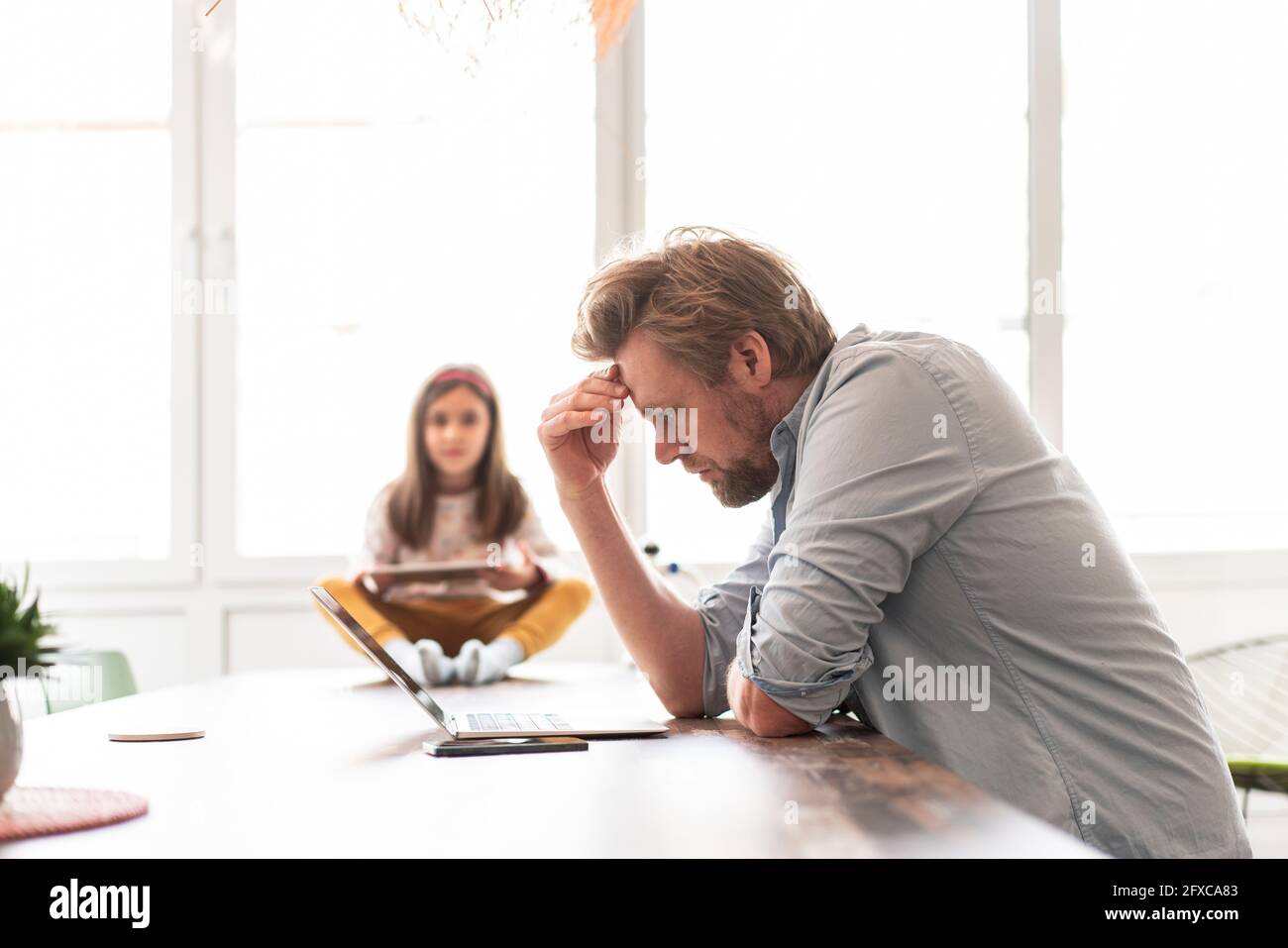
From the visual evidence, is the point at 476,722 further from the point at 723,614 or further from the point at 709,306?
the point at 709,306

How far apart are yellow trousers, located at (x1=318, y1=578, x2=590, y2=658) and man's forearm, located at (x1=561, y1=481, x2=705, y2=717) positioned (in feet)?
1.83

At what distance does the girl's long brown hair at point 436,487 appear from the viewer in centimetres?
282

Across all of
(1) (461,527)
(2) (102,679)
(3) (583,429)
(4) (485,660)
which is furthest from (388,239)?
(3) (583,429)

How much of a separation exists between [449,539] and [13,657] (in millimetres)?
2028

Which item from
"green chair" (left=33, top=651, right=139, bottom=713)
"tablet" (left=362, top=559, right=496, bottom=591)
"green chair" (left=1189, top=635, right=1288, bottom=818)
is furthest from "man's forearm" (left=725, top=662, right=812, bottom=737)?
"green chair" (left=1189, top=635, right=1288, bottom=818)

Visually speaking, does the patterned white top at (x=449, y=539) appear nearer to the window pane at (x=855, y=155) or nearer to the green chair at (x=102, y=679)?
the green chair at (x=102, y=679)

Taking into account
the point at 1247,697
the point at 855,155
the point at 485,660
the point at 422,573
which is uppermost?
the point at 855,155

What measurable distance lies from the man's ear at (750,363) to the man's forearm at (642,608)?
0.81 feet

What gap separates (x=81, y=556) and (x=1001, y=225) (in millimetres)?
2924

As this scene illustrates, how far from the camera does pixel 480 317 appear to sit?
3559 millimetres

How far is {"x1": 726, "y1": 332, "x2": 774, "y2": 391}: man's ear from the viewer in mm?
1475

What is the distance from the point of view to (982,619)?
1.22 metres

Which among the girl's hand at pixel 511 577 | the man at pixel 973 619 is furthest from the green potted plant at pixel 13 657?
the girl's hand at pixel 511 577

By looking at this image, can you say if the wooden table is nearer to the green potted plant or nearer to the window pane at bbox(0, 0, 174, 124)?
the green potted plant
